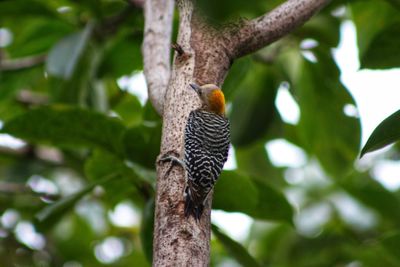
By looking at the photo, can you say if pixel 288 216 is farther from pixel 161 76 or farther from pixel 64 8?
pixel 64 8

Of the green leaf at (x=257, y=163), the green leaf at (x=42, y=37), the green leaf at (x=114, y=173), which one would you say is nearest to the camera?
the green leaf at (x=114, y=173)

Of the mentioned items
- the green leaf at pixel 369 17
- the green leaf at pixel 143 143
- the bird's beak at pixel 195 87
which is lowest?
the bird's beak at pixel 195 87

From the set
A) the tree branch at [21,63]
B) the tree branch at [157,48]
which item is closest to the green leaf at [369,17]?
the tree branch at [157,48]

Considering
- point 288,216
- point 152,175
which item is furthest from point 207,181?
point 288,216

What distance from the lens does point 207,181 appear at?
2943mm

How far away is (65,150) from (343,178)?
1.90 meters

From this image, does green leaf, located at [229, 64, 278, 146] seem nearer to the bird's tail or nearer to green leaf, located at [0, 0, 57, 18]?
green leaf, located at [0, 0, 57, 18]

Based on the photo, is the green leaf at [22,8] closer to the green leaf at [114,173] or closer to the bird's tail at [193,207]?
the green leaf at [114,173]

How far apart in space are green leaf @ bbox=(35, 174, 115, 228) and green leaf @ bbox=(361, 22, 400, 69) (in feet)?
4.26

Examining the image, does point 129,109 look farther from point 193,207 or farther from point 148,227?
point 193,207

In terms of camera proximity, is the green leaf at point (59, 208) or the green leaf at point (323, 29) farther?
the green leaf at point (323, 29)

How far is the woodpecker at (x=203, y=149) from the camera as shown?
8.09 ft

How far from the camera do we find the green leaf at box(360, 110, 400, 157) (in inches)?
74.3

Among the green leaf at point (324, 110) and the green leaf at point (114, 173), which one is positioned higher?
the green leaf at point (324, 110)
